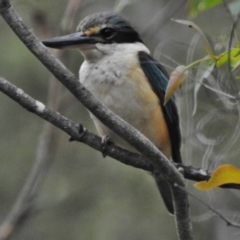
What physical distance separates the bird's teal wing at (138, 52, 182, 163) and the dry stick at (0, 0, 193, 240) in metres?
1.02

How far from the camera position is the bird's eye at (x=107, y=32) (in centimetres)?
361

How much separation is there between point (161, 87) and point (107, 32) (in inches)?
15.4

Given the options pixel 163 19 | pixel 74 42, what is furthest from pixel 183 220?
pixel 163 19

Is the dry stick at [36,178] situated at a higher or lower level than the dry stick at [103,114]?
lower

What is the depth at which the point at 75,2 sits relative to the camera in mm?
4078

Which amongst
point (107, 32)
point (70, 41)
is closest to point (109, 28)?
point (107, 32)

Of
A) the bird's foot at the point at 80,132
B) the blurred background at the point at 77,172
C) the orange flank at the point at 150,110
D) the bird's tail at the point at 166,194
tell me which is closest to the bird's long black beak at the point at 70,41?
the orange flank at the point at 150,110

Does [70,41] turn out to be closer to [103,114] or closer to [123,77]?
[123,77]

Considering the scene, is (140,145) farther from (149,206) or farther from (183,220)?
(149,206)

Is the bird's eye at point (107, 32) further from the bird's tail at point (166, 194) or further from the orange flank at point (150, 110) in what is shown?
the bird's tail at point (166, 194)

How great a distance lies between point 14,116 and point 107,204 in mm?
1126

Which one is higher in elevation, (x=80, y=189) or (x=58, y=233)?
(x=80, y=189)

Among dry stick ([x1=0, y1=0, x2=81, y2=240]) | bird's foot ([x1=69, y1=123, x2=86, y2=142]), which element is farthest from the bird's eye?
bird's foot ([x1=69, y1=123, x2=86, y2=142])

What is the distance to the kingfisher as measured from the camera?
11.3 feet
